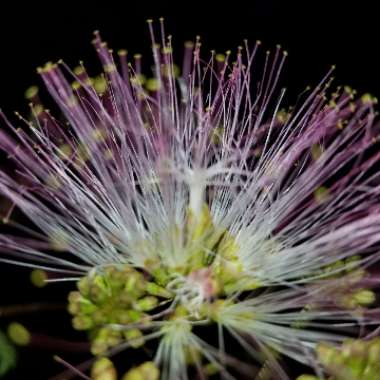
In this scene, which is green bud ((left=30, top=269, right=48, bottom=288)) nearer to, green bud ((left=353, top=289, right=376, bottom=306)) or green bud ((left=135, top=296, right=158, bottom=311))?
green bud ((left=135, top=296, right=158, bottom=311))

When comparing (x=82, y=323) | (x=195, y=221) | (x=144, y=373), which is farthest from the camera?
(x=195, y=221)

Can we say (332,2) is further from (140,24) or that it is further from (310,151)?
(310,151)

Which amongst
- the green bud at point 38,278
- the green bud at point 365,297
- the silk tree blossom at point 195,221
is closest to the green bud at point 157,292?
the silk tree blossom at point 195,221

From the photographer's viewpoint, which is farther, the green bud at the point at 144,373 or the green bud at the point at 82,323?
the green bud at the point at 82,323

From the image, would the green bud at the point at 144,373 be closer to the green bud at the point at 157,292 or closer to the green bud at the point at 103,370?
the green bud at the point at 103,370

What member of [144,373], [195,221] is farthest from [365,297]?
[144,373]

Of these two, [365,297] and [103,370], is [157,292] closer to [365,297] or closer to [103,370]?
[103,370]

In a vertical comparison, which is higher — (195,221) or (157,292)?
(195,221)

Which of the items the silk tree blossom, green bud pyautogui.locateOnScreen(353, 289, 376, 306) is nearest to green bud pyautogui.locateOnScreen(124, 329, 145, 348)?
the silk tree blossom
